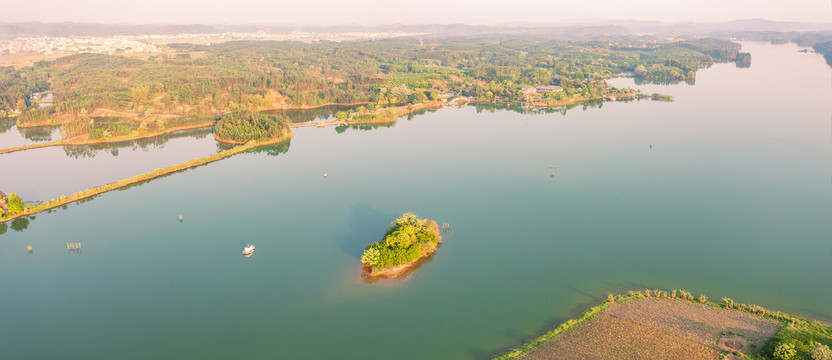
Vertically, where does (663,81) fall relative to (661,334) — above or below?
above

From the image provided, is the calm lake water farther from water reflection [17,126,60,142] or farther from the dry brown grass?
water reflection [17,126,60,142]

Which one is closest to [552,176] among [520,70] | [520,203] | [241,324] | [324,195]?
[520,203]

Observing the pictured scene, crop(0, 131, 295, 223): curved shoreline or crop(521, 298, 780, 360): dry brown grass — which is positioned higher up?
crop(0, 131, 295, 223): curved shoreline

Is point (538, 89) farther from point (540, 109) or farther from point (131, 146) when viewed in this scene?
point (131, 146)

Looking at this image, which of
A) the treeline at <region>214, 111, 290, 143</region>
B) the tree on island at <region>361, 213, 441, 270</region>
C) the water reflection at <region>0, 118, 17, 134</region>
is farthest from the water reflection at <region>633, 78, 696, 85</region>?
the water reflection at <region>0, 118, 17, 134</region>

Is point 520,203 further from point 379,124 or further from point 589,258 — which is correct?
point 379,124

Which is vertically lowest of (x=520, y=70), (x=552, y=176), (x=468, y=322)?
(x=468, y=322)

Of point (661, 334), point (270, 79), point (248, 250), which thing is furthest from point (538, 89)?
point (661, 334)
